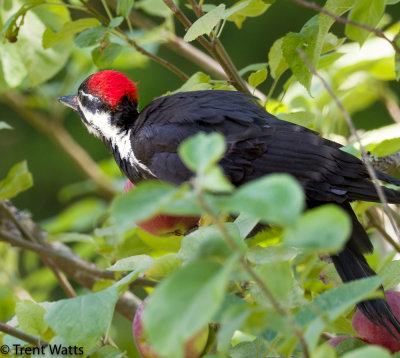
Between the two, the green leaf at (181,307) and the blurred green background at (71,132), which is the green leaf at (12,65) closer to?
the green leaf at (181,307)

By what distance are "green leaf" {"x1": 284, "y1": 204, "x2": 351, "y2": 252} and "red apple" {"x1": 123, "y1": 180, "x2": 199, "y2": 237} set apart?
612 mm

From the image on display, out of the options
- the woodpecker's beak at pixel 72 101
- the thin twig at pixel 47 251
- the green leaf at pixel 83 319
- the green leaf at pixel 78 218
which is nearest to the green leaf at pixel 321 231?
the green leaf at pixel 83 319

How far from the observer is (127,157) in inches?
45.2

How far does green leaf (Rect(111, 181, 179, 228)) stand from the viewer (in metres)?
0.35

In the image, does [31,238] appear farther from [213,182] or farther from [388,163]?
[213,182]

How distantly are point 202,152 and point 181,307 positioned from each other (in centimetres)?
9

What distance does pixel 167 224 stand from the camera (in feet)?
3.25

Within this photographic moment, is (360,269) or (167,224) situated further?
(167,224)

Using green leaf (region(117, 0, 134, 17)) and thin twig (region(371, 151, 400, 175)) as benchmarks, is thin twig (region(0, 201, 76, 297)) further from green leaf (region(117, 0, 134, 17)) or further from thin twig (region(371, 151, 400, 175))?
thin twig (region(371, 151, 400, 175))

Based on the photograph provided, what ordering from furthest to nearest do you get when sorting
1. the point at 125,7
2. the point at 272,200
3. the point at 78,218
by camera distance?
the point at 78,218 → the point at 125,7 → the point at 272,200

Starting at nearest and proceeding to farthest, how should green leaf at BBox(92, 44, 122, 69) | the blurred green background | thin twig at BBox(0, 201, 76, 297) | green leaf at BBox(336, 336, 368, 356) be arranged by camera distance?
green leaf at BBox(336, 336, 368, 356) → green leaf at BBox(92, 44, 122, 69) → thin twig at BBox(0, 201, 76, 297) → the blurred green background

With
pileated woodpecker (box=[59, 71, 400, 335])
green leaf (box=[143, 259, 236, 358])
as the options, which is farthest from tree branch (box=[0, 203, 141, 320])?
green leaf (box=[143, 259, 236, 358])

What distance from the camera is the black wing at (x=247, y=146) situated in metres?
0.88

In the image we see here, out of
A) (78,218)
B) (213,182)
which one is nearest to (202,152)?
(213,182)
